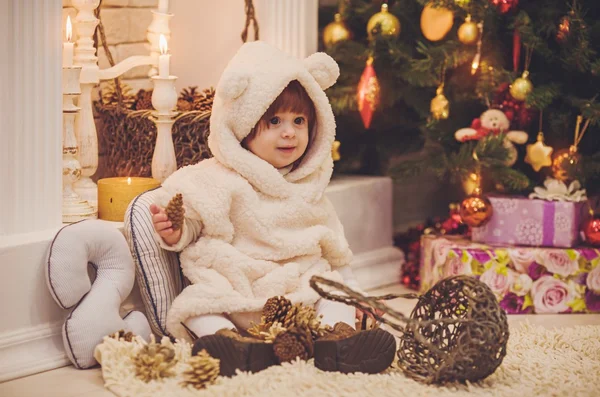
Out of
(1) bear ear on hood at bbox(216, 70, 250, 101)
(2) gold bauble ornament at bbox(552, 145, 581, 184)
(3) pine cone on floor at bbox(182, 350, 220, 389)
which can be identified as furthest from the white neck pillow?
(2) gold bauble ornament at bbox(552, 145, 581, 184)

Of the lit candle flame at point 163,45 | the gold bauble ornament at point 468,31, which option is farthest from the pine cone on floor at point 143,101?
the gold bauble ornament at point 468,31

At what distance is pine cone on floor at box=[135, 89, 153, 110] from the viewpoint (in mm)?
2797

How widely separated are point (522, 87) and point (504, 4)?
0.26m

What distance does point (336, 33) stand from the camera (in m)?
3.06

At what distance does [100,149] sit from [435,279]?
113 cm

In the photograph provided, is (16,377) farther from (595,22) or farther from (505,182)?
(595,22)

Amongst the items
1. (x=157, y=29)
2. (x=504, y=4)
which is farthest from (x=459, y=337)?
(x=157, y=29)

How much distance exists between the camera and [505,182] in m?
2.81

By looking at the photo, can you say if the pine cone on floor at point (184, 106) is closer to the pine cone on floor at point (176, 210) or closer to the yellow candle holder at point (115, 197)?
the yellow candle holder at point (115, 197)

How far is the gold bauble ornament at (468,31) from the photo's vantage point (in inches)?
112

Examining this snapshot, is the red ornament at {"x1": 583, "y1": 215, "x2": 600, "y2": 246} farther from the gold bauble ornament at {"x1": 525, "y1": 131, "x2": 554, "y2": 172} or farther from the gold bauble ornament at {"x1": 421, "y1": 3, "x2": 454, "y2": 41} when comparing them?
the gold bauble ornament at {"x1": 421, "y1": 3, "x2": 454, "y2": 41}

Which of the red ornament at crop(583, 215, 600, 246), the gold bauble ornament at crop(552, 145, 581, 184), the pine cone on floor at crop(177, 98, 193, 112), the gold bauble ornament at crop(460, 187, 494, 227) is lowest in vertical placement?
the red ornament at crop(583, 215, 600, 246)

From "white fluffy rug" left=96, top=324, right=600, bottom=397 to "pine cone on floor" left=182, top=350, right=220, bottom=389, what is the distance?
2 centimetres

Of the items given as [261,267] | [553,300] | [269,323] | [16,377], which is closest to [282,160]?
[261,267]
